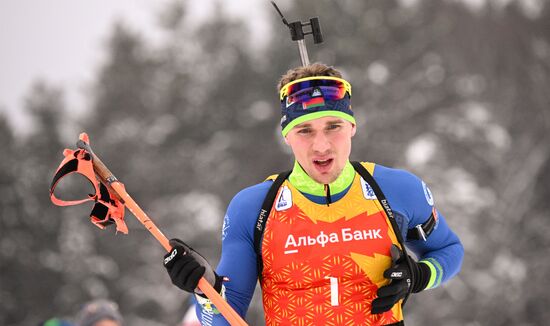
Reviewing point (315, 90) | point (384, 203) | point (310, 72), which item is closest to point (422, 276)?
point (384, 203)

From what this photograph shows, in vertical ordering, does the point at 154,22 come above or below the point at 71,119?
above

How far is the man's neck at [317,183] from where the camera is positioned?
415cm

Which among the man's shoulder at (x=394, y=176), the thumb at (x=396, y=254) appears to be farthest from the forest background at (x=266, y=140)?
the thumb at (x=396, y=254)

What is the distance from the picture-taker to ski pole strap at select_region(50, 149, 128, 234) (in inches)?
161

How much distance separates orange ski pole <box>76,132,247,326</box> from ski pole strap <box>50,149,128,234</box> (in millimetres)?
32

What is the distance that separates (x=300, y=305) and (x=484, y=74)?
2724cm

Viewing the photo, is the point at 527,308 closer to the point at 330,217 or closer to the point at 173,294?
the point at 173,294

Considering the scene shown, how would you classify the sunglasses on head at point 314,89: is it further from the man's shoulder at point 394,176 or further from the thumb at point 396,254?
the thumb at point 396,254

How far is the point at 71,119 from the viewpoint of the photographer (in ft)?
98.8

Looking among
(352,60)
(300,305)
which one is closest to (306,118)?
(300,305)

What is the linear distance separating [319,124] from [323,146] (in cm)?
12

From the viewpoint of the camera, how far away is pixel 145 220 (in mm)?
4141

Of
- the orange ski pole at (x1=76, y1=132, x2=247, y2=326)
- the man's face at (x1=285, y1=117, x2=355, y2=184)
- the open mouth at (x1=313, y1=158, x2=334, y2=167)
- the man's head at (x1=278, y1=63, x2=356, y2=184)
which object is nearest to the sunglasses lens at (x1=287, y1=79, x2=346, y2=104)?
the man's head at (x1=278, y1=63, x2=356, y2=184)

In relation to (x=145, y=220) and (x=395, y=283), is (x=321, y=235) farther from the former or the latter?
(x=145, y=220)
